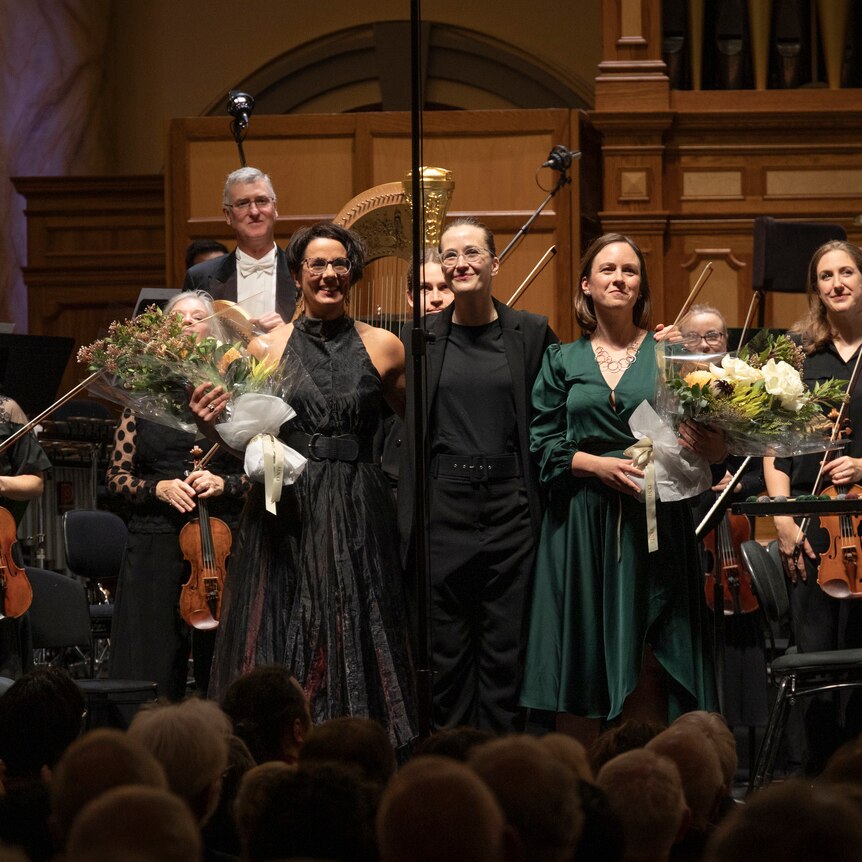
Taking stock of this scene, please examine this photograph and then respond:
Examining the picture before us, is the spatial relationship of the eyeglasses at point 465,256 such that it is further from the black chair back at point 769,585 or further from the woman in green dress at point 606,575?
the black chair back at point 769,585

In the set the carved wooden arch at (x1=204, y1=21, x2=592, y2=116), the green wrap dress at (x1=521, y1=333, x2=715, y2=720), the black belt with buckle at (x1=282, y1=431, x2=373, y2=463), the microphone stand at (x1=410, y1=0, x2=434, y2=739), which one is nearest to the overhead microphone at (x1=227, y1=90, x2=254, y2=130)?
the black belt with buckle at (x1=282, y1=431, x2=373, y2=463)

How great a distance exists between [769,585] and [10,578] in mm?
2325

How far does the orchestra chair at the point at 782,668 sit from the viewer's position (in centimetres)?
431

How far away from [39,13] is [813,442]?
24.5 ft

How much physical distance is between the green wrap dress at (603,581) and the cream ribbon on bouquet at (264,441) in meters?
0.68

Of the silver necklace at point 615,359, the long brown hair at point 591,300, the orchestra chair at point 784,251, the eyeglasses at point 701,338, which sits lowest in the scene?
the silver necklace at point 615,359

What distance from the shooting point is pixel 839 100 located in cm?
839

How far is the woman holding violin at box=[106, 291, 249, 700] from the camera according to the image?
503 centimetres

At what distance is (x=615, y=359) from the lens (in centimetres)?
429

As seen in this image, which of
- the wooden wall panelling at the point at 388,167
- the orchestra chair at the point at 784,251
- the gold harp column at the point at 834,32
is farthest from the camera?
the gold harp column at the point at 834,32

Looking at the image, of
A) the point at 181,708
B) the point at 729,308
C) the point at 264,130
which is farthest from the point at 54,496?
the point at 181,708

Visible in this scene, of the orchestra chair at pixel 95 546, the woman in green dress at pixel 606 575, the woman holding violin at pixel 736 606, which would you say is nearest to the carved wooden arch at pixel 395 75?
the orchestra chair at pixel 95 546

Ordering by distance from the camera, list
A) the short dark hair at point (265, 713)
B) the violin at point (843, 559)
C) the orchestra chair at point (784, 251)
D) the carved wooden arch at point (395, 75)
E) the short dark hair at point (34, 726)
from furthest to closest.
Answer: the carved wooden arch at point (395, 75), the orchestra chair at point (784, 251), the violin at point (843, 559), the short dark hair at point (265, 713), the short dark hair at point (34, 726)

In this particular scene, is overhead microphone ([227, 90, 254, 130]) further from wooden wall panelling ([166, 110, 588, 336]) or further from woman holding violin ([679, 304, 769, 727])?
wooden wall panelling ([166, 110, 588, 336])
